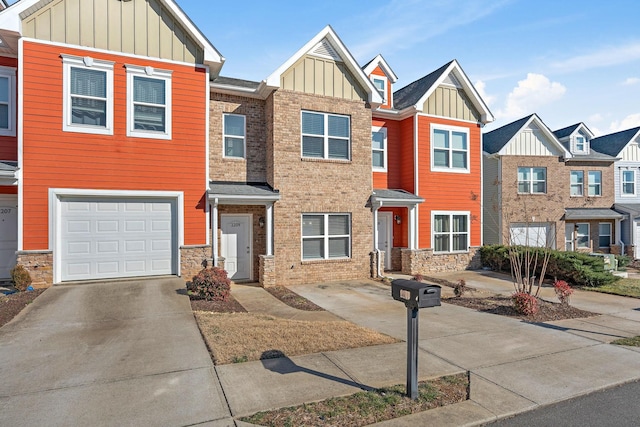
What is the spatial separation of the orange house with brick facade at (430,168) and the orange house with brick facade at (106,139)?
772 cm

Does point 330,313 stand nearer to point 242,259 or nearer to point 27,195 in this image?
point 242,259

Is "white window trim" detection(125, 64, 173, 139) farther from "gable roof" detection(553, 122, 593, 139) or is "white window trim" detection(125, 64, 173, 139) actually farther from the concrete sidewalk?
"gable roof" detection(553, 122, 593, 139)

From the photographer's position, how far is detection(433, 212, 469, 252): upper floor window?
1581 centimetres

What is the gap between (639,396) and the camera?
4.43m

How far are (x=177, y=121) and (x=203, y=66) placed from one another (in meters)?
1.93

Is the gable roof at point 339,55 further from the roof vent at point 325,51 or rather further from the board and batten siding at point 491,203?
the board and batten siding at point 491,203

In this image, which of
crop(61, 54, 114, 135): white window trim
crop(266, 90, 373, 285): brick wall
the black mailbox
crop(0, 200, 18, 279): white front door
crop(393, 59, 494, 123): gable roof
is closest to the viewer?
the black mailbox

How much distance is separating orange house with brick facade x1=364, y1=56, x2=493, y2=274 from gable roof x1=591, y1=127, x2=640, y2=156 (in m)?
13.1

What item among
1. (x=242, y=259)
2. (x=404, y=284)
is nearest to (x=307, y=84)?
(x=242, y=259)

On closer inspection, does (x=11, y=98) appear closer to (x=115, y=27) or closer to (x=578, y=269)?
(x=115, y=27)

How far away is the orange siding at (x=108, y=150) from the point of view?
9.41 meters

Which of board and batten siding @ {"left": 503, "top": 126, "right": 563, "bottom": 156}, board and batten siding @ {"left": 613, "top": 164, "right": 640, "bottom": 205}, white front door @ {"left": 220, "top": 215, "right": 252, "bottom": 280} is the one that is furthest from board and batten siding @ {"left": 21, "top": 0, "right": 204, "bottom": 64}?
board and batten siding @ {"left": 613, "top": 164, "right": 640, "bottom": 205}

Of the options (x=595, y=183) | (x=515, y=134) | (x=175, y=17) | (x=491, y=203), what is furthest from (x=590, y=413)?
(x=595, y=183)

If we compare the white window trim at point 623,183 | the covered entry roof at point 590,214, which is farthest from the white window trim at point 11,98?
the white window trim at point 623,183
